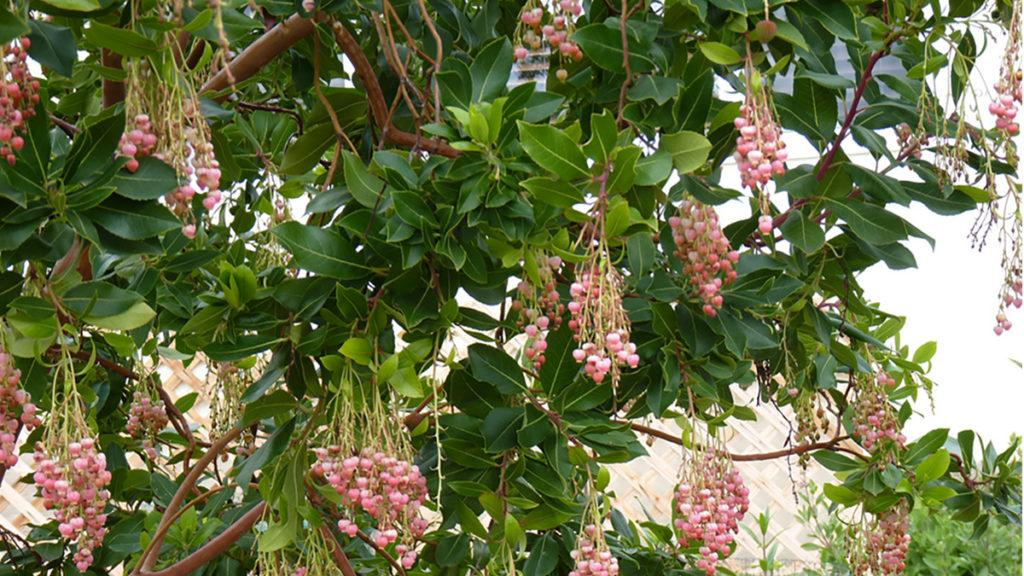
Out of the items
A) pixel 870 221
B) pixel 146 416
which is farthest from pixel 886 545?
pixel 146 416

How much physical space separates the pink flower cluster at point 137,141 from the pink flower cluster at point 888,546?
1.03 meters

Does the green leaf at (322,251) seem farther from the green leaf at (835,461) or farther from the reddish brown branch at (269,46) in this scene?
the green leaf at (835,461)

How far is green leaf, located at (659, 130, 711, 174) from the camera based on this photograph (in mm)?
968

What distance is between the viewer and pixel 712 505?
117cm

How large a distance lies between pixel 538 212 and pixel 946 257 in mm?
3158

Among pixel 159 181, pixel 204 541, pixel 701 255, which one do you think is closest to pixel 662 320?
pixel 701 255

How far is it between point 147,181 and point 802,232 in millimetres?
600

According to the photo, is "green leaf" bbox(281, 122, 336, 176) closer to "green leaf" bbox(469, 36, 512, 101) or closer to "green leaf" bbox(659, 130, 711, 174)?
"green leaf" bbox(469, 36, 512, 101)

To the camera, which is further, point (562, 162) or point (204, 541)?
point (204, 541)

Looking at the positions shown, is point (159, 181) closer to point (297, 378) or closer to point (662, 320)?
point (297, 378)

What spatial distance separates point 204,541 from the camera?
152 cm

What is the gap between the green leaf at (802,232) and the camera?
1.12 meters

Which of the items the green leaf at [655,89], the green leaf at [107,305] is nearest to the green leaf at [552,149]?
the green leaf at [655,89]

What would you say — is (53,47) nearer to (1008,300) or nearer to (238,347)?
(238,347)
